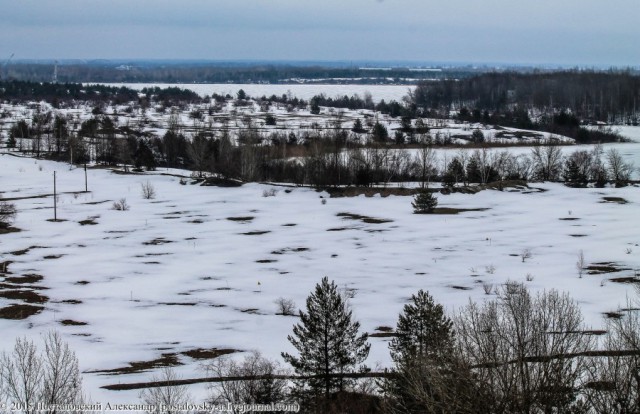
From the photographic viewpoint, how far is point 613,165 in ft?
213

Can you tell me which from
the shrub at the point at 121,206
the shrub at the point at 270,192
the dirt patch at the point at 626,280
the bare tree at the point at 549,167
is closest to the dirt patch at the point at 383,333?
the dirt patch at the point at 626,280

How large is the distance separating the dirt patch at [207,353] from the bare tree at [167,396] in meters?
1.90

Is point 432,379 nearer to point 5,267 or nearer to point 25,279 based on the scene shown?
point 25,279

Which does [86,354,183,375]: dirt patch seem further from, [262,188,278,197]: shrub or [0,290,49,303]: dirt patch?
[262,188,278,197]: shrub

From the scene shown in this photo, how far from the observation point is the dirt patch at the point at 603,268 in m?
36.2

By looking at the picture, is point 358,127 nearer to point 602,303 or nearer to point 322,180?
point 322,180

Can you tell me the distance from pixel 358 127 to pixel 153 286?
72.1 metres

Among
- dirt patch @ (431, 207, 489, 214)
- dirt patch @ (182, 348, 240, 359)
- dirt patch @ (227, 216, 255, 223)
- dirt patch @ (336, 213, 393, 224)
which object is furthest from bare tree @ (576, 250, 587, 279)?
dirt patch @ (227, 216, 255, 223)

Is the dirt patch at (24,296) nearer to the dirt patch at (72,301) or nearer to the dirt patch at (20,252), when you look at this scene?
the dirt patch at (72,301)

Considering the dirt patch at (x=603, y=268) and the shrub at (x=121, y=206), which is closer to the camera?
the dirt patch at (x=603, y=268)

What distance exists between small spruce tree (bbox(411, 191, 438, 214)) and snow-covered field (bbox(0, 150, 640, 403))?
135 centimetres

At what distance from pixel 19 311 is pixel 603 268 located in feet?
102

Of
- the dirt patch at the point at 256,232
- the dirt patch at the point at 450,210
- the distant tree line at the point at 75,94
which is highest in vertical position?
the distant tree line at the point at 75,94

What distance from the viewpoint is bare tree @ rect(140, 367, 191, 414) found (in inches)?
587
